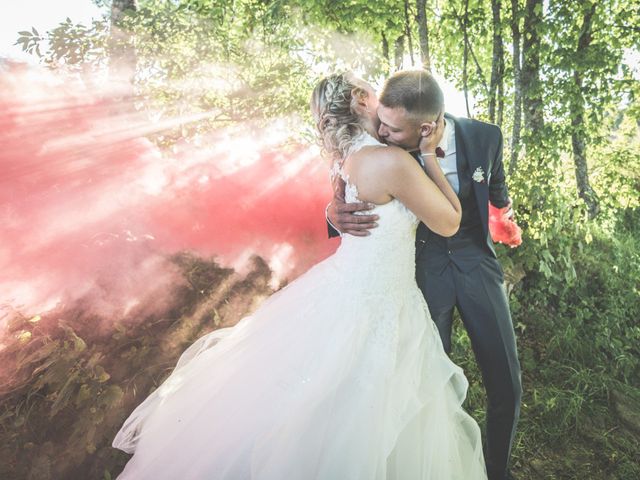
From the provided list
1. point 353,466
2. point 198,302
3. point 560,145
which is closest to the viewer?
point 353,466

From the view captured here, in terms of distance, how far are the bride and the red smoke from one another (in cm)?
106

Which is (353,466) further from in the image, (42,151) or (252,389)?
(42,151)

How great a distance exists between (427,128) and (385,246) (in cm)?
59

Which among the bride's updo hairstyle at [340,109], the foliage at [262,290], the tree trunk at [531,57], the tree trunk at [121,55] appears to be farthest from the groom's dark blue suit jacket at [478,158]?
the tree trunk at [121,55]

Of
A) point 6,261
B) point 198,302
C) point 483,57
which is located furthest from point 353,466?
point 483,57

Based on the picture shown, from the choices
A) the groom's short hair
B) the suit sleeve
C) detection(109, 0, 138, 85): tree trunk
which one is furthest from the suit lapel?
detection(109, 0, 138, 85): tree trunk

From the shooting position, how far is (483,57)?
7332 millimetres

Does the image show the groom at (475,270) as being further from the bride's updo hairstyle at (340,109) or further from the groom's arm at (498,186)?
the bride's updo hairstyle at (340,109)

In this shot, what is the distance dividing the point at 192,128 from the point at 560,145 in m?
3.94

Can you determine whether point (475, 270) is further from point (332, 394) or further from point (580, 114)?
point (580, 114)

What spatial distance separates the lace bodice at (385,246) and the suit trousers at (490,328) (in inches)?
9.6

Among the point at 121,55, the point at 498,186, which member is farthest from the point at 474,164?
the point at 121,55

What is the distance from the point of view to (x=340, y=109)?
1799 mm

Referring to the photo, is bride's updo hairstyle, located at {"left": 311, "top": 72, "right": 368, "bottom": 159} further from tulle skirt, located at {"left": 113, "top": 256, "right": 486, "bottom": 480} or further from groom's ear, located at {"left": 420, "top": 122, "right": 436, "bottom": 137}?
tulle skirt, located at {"left": 113, "top": 256, "right": 486, "bottom": 480}
